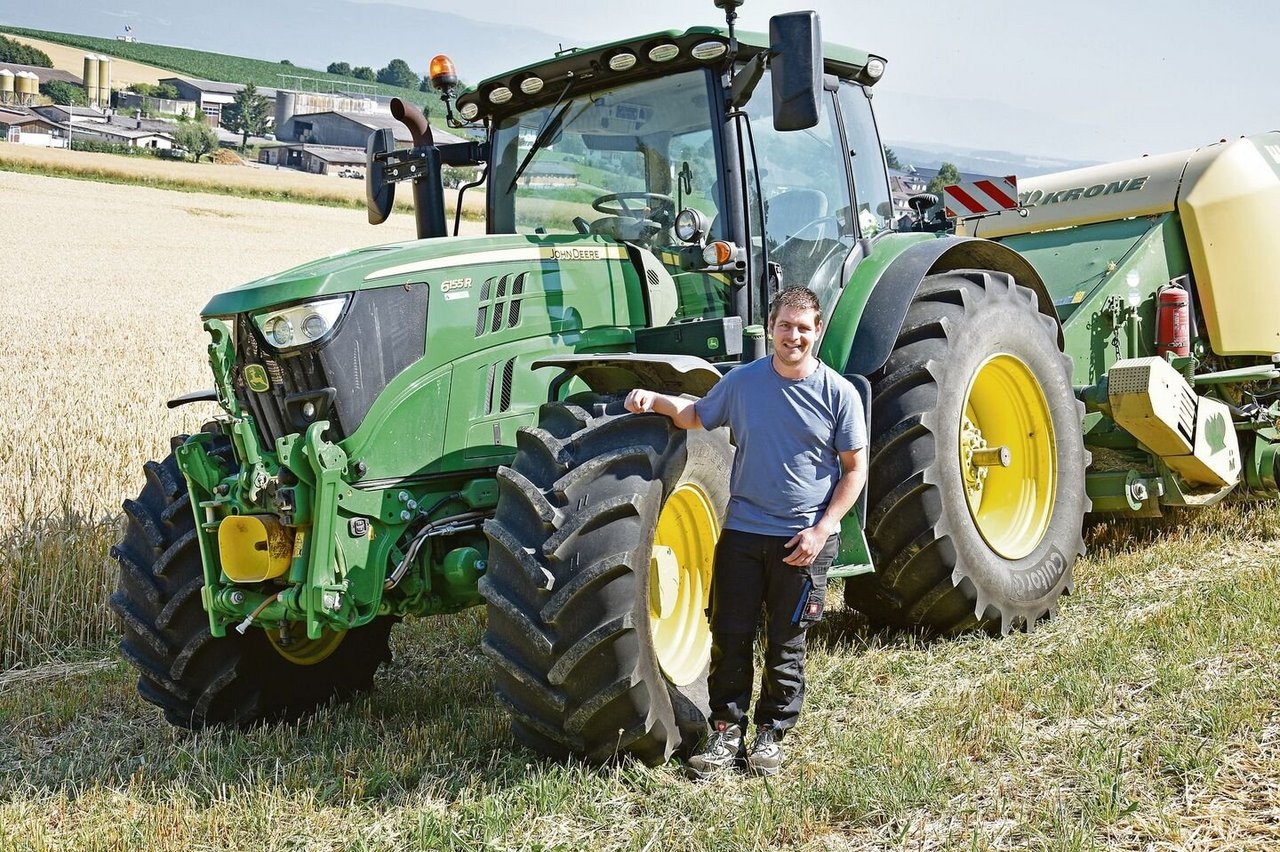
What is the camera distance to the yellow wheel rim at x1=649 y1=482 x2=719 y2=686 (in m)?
4.43

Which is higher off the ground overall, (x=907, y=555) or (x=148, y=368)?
(x=148, y=368)

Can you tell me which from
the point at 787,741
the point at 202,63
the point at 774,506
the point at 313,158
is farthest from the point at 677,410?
the point at 202,63

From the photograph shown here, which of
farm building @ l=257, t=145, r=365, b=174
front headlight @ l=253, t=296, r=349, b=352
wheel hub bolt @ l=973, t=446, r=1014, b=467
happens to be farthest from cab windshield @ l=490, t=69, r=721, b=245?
farm building @ l=257, t=145, r=365, b=174

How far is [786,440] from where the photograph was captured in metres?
4.23

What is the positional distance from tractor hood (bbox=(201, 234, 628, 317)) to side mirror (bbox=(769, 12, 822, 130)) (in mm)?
1024

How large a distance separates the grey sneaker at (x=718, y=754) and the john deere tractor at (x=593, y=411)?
0.10m

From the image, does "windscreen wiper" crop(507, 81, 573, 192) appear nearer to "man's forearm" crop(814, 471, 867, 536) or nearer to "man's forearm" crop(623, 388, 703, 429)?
"man's forearm" crop(623, 388, 703, 429)

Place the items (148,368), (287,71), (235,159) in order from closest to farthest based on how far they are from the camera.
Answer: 1. (148,368)
2. (235,159)
3. (287,71)

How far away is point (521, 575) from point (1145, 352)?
513 centimetres

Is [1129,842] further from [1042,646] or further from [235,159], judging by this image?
[235,159]

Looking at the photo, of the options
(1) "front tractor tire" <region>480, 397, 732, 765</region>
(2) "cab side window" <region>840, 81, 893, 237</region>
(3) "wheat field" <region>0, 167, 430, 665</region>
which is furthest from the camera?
(3) "wheat field" <region>0, 167, 430, 665</region>

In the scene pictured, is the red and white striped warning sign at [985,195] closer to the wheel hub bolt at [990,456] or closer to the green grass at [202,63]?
the wheel hub bolt at [990,456]

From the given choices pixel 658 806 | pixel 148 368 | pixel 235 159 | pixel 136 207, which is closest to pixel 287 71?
→ pixel 235 159

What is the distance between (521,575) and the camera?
396 cm
